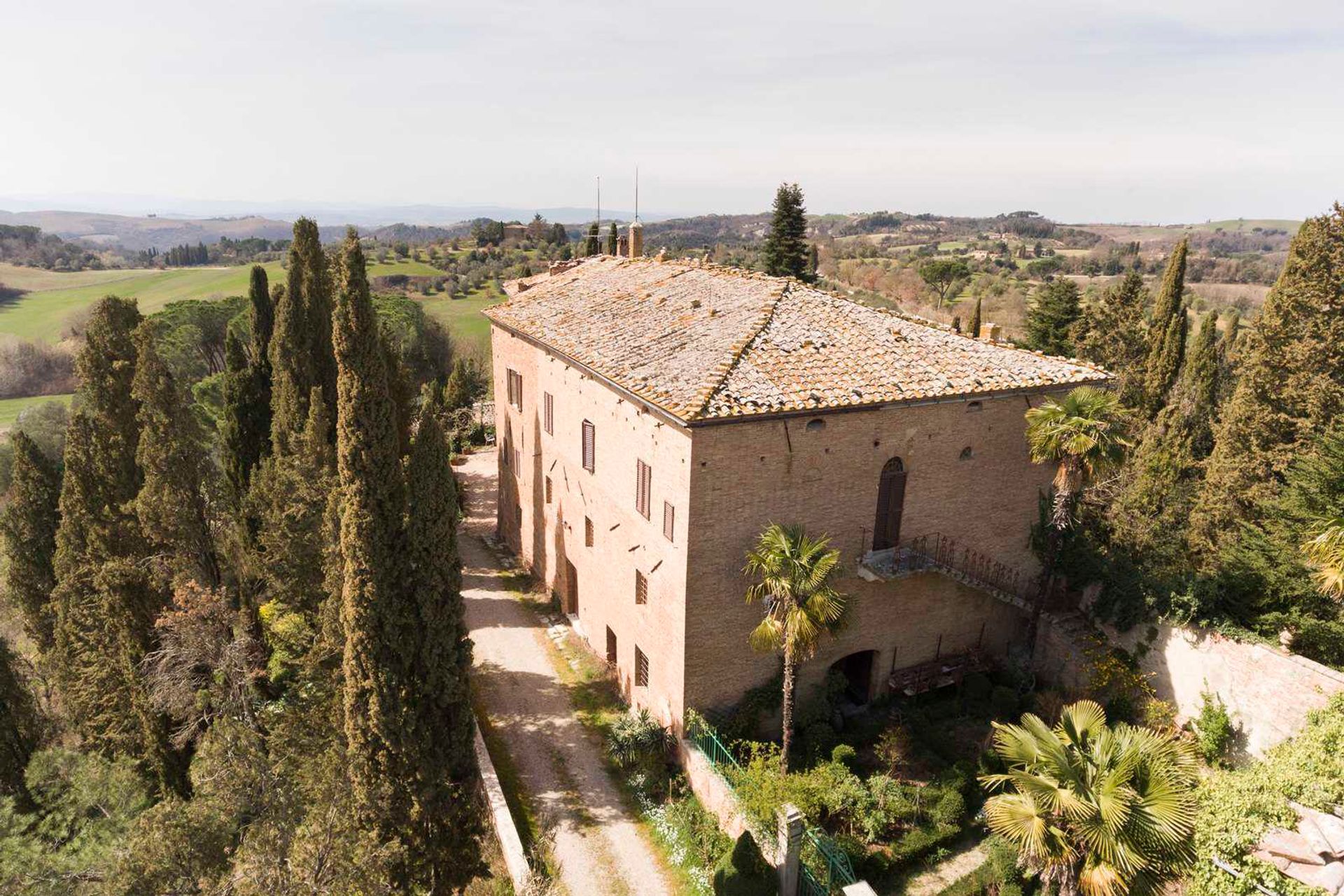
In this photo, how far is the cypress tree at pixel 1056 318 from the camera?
43562 millimetres

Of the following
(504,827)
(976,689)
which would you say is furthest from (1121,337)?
(504,827)

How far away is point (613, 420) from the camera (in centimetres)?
2017

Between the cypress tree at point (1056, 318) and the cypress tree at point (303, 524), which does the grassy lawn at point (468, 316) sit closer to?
the cypress tree at point (303, 524)

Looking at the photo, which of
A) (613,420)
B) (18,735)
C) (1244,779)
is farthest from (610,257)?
(1244,779)

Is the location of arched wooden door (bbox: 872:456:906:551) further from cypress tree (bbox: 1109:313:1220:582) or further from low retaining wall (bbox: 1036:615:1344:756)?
cypress tree (bbox: 1109:313:1220:582)

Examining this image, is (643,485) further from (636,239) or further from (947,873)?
(636,239)

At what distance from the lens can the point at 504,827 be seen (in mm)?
17000

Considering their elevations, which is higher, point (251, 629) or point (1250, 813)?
point (1250, 813)

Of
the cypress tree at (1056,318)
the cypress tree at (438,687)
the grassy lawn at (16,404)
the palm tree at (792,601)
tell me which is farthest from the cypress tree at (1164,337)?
the grassy lawn at (16,404)

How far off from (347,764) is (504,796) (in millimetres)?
4372

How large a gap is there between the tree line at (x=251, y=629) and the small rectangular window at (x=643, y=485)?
4.84m

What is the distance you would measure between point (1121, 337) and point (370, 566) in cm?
4070

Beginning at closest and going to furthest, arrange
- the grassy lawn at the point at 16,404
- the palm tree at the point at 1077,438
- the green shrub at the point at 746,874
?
the green shrub at the point at 746,874 → the palm tree at the point at 1077,438 → the grassy lawn at the point at 16,404

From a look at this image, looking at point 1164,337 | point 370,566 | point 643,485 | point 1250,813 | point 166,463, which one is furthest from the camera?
point 1164,337
